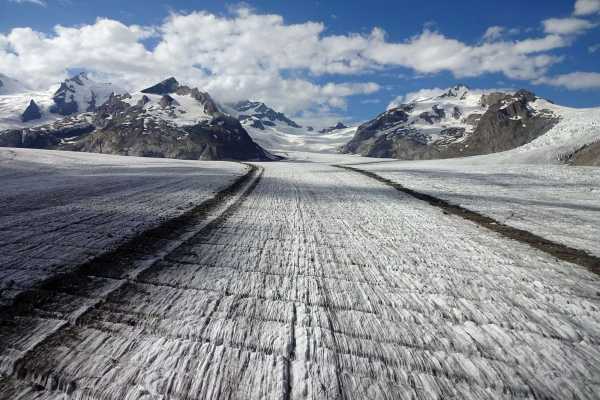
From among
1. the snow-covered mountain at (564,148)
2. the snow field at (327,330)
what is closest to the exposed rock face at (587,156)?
the snow-covered mountain at (564,148)

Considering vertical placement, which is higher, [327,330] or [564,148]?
[564,148]

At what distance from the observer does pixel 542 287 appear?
159 inches

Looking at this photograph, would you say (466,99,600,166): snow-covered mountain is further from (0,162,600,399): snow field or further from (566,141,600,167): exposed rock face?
(0,162,600,399): snow field

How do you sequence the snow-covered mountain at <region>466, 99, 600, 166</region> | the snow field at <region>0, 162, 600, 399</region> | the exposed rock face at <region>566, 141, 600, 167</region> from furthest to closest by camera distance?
the snow-covered mountain at <region>466, 99, 600, 166</region> < the exposed rock face at <region>566, 141, 600, 167</region> < the snow field at <region>0, 162, 600, 399</region>

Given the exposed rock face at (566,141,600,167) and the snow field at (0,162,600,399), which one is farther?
the exposed rock face at (566,141,600,167)

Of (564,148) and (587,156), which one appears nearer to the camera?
(587,156)

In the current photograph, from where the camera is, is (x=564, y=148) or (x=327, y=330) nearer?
(x=327, y=330)

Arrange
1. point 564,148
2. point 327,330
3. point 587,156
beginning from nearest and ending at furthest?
1. point 327,330
2. point 587,156
3. point 564,148

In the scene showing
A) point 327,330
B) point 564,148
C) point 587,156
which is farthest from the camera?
point 564,148

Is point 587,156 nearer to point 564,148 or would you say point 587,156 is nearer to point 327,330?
point 564,148

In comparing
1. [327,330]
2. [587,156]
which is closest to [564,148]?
[587,156]

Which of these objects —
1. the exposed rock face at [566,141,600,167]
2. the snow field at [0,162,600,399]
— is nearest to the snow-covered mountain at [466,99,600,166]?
the exposed rock face at [566,141,600,167]

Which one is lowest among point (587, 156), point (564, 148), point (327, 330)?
point (327, 330)

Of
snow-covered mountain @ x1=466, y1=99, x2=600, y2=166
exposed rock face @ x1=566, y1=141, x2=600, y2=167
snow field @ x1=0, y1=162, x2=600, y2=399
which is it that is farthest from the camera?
snow-covered mountain @ x1=466, y1=99, x2=600, y2=166
